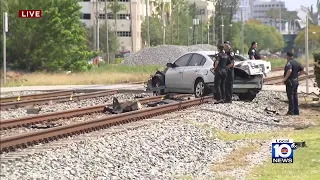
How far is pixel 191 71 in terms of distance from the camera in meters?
25.3

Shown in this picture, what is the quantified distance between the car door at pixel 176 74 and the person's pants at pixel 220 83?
2805 mm

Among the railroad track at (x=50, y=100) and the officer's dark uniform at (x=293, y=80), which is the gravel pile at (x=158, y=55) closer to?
the railroad track at (x=50, y=100)

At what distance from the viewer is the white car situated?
24688mm

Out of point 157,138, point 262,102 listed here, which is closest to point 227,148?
point 157,138

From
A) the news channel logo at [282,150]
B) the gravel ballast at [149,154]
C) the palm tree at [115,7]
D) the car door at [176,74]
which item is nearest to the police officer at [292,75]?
the gravel ballast at [149,154]

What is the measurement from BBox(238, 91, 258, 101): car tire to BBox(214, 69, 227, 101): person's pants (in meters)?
2.27

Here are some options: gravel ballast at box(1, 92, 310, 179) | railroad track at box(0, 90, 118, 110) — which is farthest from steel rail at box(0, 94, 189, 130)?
gravel ballast at box(1, 92, 310, 179)

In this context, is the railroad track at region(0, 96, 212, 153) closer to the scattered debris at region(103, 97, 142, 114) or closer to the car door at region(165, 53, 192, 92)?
the scattered debris at region(103, 97, 142, 114)

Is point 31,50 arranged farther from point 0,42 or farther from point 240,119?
point 0,42

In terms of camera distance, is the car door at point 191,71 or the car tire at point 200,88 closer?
the car tire at point 200,88

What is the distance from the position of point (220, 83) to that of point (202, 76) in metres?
1.98

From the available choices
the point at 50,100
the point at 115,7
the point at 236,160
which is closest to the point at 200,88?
the point at 50,100

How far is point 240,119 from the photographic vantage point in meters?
19.8

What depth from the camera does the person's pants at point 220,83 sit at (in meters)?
22.6
